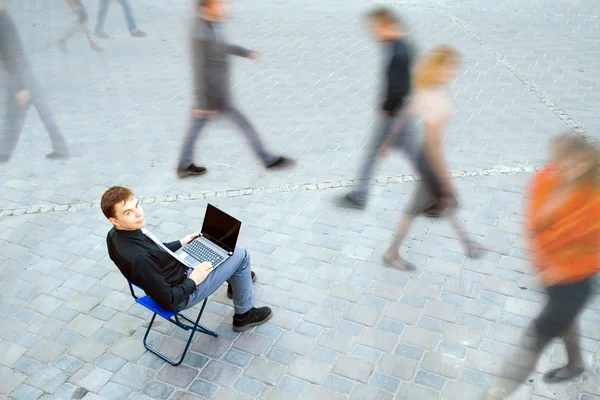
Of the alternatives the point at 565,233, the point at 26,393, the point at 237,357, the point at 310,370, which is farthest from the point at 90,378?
Answer: the point at 565,233

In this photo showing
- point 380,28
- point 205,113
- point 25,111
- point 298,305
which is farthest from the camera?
point 25,111

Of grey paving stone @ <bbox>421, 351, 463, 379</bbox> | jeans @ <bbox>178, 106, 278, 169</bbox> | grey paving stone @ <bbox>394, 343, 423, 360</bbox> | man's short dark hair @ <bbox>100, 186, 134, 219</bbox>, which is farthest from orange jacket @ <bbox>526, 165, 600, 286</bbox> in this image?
jeans @ <bbox>178, 106, 278, 169</bbox>

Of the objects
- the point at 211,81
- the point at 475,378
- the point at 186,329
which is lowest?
the point at 475,378

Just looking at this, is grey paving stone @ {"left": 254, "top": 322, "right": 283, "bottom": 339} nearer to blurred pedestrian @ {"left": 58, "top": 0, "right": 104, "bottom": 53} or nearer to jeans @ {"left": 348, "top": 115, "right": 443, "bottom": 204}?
jeans @ {"left": 348, "top": 115, "right": 443, "bottom": 204}

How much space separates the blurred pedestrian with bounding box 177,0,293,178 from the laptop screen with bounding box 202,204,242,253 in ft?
6.97

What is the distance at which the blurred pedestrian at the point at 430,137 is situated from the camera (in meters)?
4.35

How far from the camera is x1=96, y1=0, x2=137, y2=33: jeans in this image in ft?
34.5

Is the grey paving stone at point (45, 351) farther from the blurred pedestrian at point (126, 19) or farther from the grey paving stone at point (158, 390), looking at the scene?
the blurred pedestrian at point (126, 19)

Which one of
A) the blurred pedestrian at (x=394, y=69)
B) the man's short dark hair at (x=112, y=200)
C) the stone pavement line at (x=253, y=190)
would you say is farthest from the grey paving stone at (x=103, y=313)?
the blurred pedestrian at (x=394, y=69)

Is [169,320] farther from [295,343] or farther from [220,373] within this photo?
[295,343]

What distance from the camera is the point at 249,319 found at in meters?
4.29

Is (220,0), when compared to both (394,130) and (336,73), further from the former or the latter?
(336,73)

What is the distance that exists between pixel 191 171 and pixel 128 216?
292cm

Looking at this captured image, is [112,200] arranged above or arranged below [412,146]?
above
